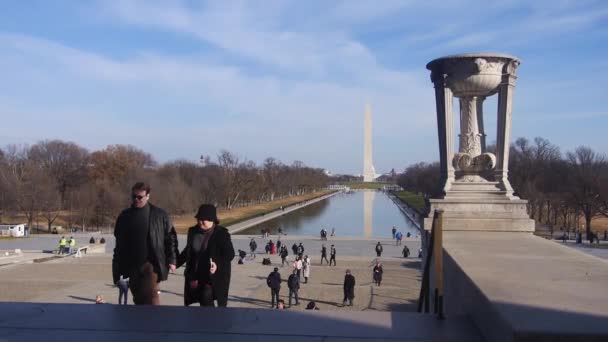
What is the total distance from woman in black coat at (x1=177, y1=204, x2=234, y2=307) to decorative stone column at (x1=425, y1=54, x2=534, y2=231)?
17.3 ft

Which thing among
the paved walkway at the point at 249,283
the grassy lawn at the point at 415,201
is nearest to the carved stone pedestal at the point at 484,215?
the paved walkway at the point at 249,283

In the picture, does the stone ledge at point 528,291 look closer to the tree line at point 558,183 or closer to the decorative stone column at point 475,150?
the decorative stone column at point 475,150

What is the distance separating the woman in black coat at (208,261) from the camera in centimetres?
540

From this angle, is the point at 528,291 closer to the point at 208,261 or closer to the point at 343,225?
the point at 208,261

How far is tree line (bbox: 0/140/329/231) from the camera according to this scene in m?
51.2

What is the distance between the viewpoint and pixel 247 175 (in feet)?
284

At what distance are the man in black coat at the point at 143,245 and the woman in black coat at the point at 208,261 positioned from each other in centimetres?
24

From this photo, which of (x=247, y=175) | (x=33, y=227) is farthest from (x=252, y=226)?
(x=247, y=175)

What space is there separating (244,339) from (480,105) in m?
8.54

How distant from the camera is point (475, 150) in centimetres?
1116

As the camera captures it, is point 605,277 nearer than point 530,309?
No

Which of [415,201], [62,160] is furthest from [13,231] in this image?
[415,201]

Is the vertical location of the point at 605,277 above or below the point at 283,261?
above

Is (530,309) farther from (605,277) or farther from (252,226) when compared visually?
(252,226)
